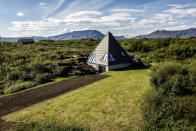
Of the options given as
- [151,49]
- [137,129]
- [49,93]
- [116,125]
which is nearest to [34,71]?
[49,93]

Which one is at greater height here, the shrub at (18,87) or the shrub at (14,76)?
the shrub at (14,76)

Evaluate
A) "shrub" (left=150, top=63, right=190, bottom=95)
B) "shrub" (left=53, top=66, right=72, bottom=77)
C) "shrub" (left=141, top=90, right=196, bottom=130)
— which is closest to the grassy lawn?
"shrub" (left=141, top=90, right=196, bottom=130)

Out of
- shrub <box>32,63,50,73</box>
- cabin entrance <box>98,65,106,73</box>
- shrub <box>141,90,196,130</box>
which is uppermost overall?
shrub <box>32,63,50,73</box>

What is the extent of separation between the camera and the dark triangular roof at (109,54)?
89.6 feet

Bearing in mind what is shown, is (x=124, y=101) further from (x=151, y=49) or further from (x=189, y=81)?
(x=151, y=49)

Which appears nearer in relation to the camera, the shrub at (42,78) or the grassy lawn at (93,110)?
the grassy lawn at (93,110)

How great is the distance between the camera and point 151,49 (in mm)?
52375

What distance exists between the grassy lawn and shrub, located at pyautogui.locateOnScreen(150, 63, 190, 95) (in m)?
2.48

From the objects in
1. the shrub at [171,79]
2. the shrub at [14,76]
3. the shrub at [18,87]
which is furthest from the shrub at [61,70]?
the shrub at [171,79]

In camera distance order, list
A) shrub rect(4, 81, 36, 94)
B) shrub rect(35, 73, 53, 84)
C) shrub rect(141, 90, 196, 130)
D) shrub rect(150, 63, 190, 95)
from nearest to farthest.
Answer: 1. shrub rect(141, 90, 196, 130)
2. shrub rect(150, 63, 190, 95)
3. shrub rect(4, 81, 36, 94)
4. shrub rect(35, 73, 53, 84)

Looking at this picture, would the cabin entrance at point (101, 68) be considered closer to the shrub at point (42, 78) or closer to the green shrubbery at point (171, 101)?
the shrub at point (42, 78)

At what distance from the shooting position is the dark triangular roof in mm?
27312

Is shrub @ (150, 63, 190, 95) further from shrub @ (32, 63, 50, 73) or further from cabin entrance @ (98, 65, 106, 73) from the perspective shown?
shrub @ (32, 63, 50, 73)

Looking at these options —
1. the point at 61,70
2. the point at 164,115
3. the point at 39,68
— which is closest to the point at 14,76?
the point at 39,68
